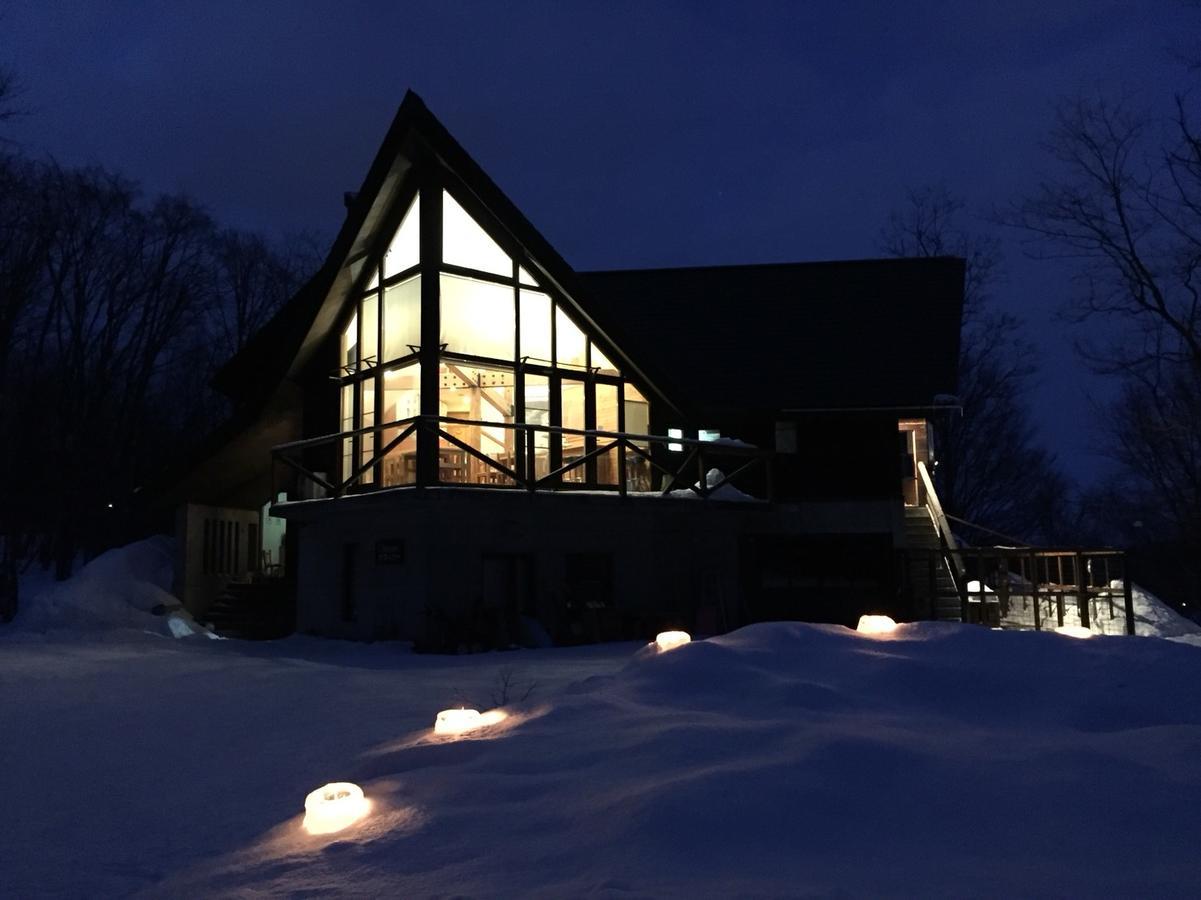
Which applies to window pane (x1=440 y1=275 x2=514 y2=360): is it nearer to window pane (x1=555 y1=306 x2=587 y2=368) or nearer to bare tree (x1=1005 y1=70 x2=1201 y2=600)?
window pane (x1=555 y1=306 x2=587 y2=368)

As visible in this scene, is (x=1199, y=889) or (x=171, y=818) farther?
(x=171, y=818)

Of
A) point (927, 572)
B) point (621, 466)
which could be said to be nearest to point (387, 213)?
point (621, 466)

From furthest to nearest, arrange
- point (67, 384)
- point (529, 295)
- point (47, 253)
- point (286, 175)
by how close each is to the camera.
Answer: point (286, 175) < point (67, 384) < point (47, 253) < point (529, 295)

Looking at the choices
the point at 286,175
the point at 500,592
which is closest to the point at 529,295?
the point at 500,592

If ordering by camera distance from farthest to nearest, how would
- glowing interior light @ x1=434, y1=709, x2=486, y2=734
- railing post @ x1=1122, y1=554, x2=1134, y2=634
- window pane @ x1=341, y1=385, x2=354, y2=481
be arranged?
window pane @ x1=341, y1=385, x2=354, y2=481, railing post @ x1=1122, y1=554, x2=1134, y2=634, glowing interior light @ x1=434, y1=709, x2=486, y2=734

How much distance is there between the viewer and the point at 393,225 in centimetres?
1620

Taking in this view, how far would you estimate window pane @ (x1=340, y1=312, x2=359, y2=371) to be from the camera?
1711 centimetres

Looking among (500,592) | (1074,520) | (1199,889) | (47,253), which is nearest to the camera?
(1199,889)

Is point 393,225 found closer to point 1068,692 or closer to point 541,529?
point 541,529

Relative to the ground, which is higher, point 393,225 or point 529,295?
point 393,225

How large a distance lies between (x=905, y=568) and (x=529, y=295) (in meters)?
8.51

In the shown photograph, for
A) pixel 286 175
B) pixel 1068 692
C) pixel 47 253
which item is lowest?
pixel 1068 692

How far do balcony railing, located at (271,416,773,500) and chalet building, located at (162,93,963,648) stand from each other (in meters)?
0.06

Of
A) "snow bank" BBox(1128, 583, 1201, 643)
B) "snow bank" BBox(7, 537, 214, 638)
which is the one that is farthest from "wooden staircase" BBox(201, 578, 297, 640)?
"snow bank" BBox(1128, 583, 1201, 643)
